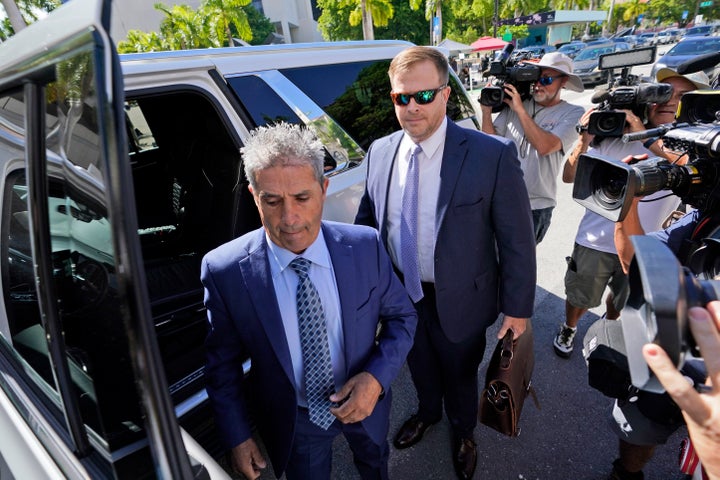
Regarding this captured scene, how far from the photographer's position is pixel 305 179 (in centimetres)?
120

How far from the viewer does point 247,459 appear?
1319 millimetres

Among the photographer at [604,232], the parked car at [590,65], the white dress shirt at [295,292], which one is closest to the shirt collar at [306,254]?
the white dress shirt at [295,292]

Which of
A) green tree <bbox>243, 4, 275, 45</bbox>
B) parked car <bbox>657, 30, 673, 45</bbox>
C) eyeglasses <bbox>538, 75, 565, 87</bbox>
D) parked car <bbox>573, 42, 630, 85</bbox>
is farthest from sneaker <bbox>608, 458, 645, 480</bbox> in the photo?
green tree <bbox>243, 4, 275, 45</bbox>

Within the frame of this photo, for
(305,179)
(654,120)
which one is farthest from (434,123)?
(654,120)

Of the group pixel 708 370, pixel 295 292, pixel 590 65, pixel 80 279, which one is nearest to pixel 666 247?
pixel 708 370

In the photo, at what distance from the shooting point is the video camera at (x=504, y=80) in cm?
275

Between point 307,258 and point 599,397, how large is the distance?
2.16 metres

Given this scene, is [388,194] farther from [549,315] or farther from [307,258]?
[549,315]

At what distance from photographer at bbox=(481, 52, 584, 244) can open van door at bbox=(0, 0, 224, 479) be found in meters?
2.58

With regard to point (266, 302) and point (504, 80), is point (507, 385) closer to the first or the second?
point (266, 302)

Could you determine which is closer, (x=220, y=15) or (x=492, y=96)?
(x=492, y=96)

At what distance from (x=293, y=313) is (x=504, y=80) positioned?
8.66 feet

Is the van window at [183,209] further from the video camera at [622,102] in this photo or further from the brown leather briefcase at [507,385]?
the video camera at [622,102]

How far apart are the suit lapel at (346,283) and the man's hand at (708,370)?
88 cm
